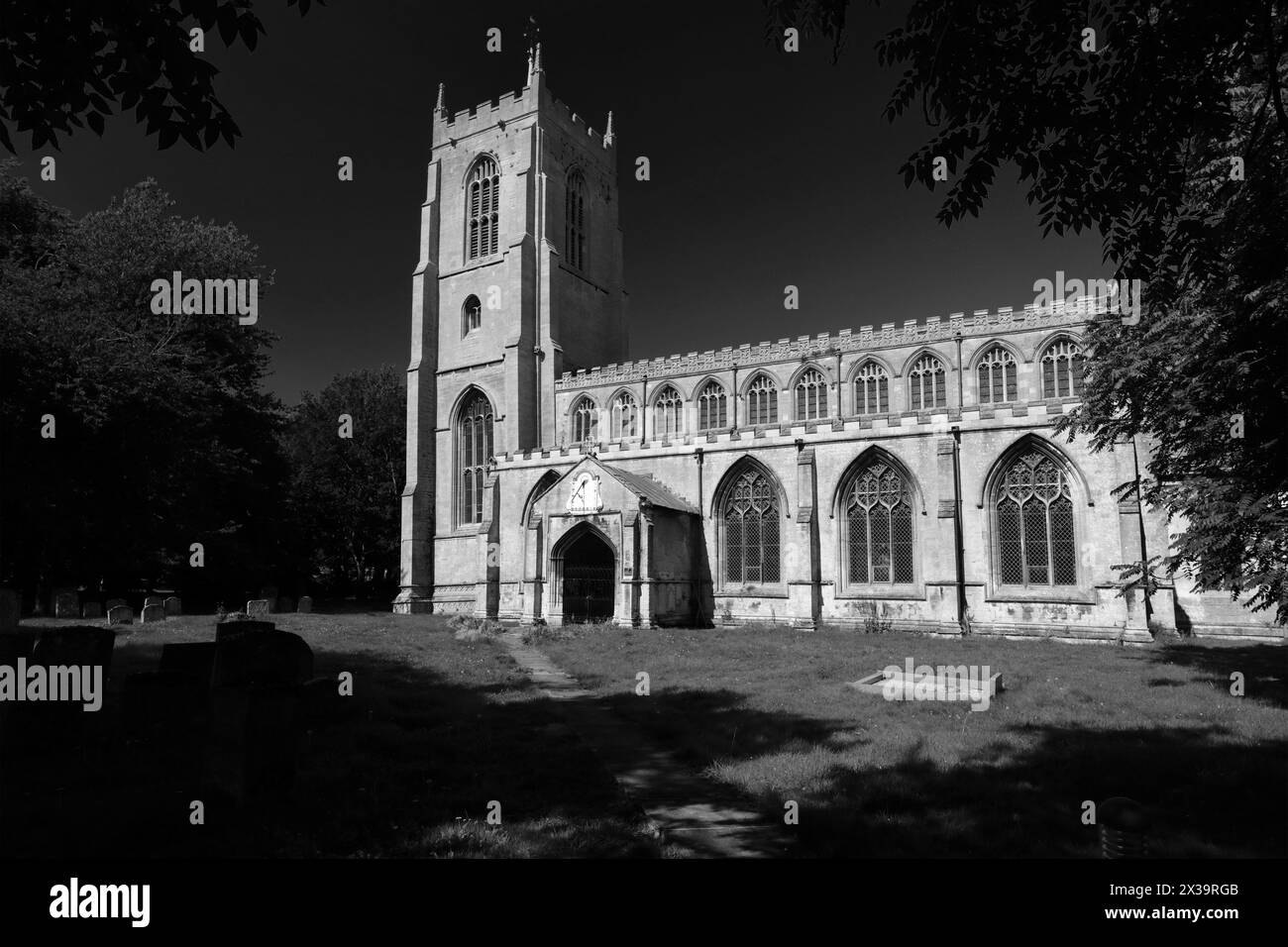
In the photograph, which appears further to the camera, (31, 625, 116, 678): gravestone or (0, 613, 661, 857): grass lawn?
(31, 625, 116, 678): gravestone

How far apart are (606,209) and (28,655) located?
39.3 m

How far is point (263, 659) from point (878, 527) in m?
19.0

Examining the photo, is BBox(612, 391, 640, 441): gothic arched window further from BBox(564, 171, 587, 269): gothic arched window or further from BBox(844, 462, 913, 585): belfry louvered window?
BBox(844, 462, 913, 585): belfry louvered window

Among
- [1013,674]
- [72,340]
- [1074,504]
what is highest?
[72,340]

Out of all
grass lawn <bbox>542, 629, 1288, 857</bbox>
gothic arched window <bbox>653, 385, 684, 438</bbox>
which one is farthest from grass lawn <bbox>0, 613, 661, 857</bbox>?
gothic arched window <bbox>653, 385, 684, 438</bbox>

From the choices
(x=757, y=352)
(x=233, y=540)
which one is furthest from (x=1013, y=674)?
(x=233, y=540)

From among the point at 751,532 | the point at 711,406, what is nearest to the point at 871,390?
the point at 711,406

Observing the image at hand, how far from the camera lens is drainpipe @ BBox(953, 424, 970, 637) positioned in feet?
72.5

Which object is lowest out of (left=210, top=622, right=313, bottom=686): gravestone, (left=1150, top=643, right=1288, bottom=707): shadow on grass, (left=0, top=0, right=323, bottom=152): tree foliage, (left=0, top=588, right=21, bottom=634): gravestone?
(left=1150, top=643, right=1288, bottom=707): shadow on grass

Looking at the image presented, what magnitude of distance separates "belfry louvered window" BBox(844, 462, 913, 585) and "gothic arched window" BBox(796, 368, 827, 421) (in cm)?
803

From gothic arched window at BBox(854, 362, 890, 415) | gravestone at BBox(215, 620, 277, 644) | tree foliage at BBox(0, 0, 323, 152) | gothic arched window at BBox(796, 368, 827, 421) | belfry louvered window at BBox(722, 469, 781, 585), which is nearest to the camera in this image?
tree foliage at BBox(0, 0, 323, 152)

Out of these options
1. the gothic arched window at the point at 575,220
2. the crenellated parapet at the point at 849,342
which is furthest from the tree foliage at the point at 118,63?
the gothic arched window at the point at 575,220
